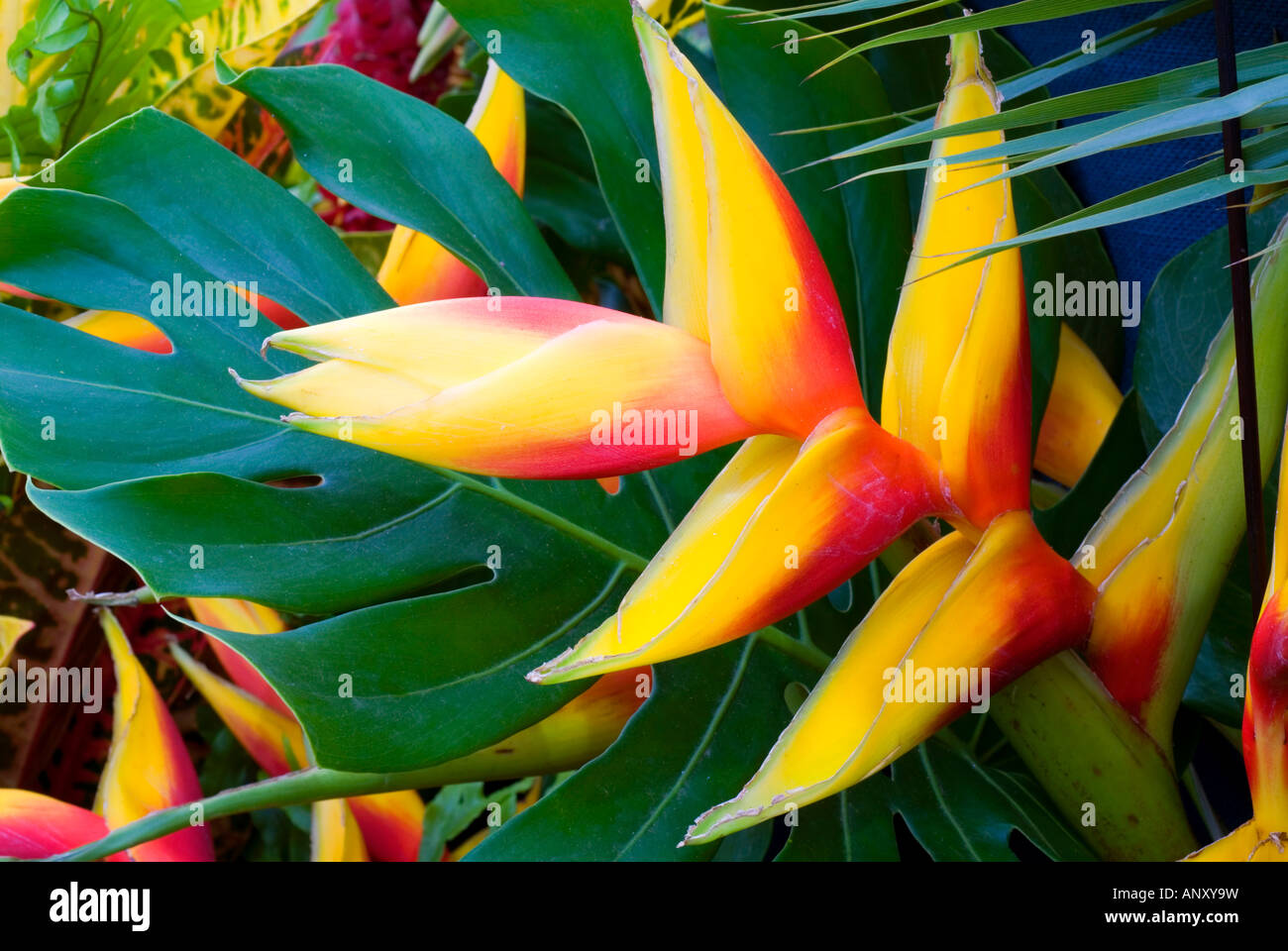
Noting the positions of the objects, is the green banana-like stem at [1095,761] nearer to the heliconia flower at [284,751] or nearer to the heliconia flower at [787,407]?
the heliconia flower at [787,407]

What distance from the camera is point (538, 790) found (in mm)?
447

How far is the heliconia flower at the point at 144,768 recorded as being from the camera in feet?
1.25

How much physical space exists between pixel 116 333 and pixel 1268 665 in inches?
15.3

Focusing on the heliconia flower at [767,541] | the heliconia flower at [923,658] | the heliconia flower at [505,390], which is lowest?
the heliconia flower at [923,658]

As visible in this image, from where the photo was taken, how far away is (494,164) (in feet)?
1.24

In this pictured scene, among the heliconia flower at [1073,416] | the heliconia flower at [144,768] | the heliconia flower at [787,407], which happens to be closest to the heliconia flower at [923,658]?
the heliconia flower at [787,407]

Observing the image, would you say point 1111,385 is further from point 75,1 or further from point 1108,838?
point 75,1

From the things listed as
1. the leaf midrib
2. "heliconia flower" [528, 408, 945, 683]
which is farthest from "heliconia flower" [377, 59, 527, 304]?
"heliconia flower" [528, 408, 945, 683]

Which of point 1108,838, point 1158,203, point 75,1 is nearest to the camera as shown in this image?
point 1158,203

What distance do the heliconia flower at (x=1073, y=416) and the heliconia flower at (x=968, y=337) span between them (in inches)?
5.9

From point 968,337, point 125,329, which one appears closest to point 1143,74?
point 968,337

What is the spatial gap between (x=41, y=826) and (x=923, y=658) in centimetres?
33

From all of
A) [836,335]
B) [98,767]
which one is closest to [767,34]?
[836,335]

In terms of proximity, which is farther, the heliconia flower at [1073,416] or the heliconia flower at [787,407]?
the heliconia flower at [1073,416]
